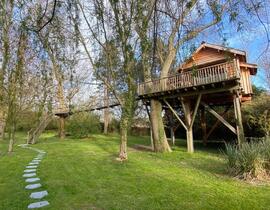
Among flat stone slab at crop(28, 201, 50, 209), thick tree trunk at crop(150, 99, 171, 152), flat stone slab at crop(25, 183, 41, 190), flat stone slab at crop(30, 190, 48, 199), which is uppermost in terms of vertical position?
thick tree trunk at crop(150, 99, 171, 152)

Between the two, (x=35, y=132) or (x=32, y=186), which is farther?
(x=35, y=132)

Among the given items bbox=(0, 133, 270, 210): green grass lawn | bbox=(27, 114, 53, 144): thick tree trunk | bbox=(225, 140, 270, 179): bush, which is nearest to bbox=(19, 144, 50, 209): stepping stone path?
bbox=(0, 133, 270, 210): green grass lawn

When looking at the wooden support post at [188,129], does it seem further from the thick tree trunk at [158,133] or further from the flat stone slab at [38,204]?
the flat stone slab at [38,204]

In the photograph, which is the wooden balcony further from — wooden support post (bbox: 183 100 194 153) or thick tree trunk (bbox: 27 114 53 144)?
thick tree trunk (bbox: 27 114 53 144)

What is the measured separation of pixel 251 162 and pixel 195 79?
5.90 meters

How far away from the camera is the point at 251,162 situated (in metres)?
5.94

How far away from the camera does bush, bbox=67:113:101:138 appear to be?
2118cm

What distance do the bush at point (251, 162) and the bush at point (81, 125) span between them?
16.3 m

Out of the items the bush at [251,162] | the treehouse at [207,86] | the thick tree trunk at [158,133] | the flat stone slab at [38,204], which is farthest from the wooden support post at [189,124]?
the flat stone slab at [38,204]

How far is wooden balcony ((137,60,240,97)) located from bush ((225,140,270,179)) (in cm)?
347

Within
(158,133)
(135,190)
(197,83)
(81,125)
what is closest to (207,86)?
(197,83)

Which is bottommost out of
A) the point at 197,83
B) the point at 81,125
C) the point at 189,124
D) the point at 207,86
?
A: the point at 189,124

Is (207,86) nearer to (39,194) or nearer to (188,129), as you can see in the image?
(188,129)

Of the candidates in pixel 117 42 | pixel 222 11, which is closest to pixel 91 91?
pixel 117 42
